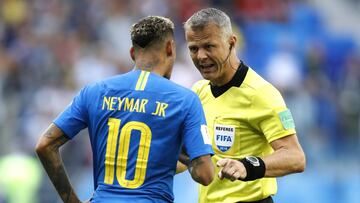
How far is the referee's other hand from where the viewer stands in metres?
5.59

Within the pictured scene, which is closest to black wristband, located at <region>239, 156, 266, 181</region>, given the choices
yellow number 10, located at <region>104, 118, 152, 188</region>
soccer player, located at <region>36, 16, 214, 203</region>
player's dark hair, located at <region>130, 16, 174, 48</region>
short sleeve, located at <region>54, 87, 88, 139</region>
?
soccer player, located at <region>36, 16, 214, 203</region>

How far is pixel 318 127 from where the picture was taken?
49.2ft

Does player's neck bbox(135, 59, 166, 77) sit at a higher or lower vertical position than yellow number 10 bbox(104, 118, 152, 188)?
higher

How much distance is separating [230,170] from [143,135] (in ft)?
1.75

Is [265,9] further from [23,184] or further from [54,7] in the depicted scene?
[23,184]

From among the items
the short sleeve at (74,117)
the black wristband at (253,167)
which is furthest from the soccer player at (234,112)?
the short sleeve at (74,117)

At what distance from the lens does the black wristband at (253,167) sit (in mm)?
5801

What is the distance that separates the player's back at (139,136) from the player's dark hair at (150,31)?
0.71 ft

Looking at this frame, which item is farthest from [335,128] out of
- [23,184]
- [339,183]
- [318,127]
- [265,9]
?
[23,184]

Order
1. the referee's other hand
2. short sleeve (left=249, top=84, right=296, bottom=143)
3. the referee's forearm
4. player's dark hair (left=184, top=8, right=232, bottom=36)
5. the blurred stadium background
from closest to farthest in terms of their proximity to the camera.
Answer: 1. the referee's other hand
2. the referee's forearm
3. short sleeve (left=249, top=84, right=296, bottom=143)
4. player's dark hair (left=184, top=8, right=232, bottom=36)
5. the blurred stadium background

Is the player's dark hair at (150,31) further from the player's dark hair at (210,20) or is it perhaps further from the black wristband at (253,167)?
the black wristband at (253,167)

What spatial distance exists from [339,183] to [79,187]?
11.8ft

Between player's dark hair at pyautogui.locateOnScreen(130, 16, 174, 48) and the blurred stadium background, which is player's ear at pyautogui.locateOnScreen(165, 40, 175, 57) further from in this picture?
the blurred stadium background

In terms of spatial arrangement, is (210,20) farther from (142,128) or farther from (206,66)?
(142,128)
